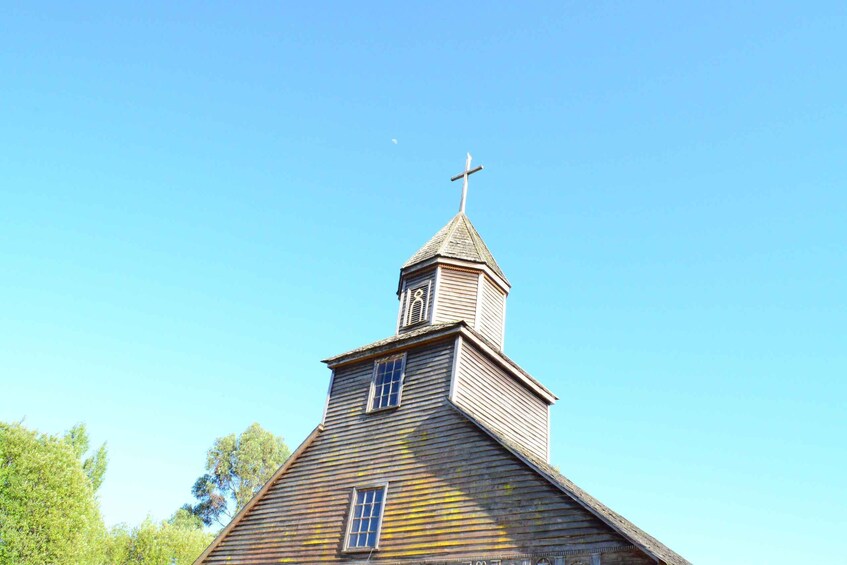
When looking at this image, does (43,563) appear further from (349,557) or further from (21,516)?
(349,557)

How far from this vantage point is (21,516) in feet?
117

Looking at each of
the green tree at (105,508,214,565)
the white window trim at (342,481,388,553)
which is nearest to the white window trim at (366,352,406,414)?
the white window trim at (342,481,388,553)

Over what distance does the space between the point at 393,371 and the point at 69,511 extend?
2898 centimetres

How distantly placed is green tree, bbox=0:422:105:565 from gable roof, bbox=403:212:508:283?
93.0 feet

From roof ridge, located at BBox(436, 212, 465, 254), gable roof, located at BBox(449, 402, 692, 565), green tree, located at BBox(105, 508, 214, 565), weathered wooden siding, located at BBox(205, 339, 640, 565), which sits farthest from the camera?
green tree, located at BBox(105, 508, 214, 565)

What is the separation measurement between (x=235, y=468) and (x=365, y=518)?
45744 mm

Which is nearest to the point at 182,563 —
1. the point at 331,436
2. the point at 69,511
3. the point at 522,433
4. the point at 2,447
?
the point at 69,511

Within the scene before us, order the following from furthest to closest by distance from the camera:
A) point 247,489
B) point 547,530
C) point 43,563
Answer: point 247,489 → point 43,563 → point 547,530

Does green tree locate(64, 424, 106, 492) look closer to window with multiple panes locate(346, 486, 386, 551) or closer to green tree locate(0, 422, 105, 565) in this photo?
green tree locate(0, 422, 105, 565)

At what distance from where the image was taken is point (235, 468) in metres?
58.1

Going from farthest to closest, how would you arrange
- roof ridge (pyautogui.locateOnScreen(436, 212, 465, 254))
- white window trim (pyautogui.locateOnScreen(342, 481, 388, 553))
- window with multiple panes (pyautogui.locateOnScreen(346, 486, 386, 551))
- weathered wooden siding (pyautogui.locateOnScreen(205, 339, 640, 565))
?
roof ridge (pyautogui.locateOnScreen(436, 212, 465, 254)) < window with multiple panes (pyautogui.locateOnScreen(346, 486, 386, 551)) < white window trim (pyautogui.locateOnScreen(342, 481, 388, 553)) < weathered wooden siding (pyautogui.locateOnScreen(205, 339, 640, 565))

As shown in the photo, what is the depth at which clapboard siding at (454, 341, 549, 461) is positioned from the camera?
18.0 metres

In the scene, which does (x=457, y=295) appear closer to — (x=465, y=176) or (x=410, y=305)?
(x=410, y=305)

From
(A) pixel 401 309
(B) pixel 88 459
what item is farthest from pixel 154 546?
(A) pixel 401 309
